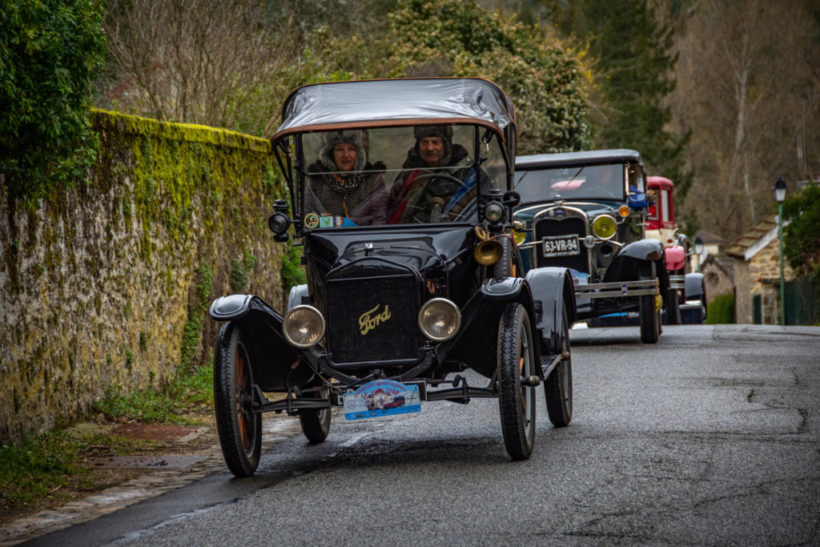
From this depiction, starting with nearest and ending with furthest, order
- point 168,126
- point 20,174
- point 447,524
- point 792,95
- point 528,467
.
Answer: point 447,524, point 528,467, point 20,174, point 168,126, point 792,95

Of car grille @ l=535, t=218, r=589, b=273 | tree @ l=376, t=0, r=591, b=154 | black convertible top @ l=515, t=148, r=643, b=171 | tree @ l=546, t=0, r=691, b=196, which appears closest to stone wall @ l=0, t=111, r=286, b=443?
car grille @ l=535, t=218, r=589, b=273

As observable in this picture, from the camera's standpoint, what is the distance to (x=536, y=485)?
6016mm

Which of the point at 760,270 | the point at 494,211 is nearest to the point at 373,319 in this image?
the point at 494,211

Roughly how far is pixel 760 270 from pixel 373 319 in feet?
127

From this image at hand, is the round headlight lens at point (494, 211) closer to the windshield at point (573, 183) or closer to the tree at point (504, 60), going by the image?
the windshield at point (573, 183)

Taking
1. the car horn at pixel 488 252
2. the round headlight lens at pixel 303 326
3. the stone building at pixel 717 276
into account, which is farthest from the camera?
the stone building at pixel 717 276

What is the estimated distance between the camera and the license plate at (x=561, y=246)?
15.7 meters

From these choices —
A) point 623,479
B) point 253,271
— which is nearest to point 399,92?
point 623,479

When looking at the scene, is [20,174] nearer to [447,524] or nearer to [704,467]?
[447,524]

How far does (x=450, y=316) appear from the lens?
6.87 metres

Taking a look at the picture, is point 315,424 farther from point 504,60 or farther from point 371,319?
point 504,60

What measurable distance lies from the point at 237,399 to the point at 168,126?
510cm

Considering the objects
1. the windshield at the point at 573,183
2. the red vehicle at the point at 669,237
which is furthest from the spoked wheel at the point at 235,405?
the red vehicle at the point at 669,237

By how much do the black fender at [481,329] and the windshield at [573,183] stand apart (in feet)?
30.1
